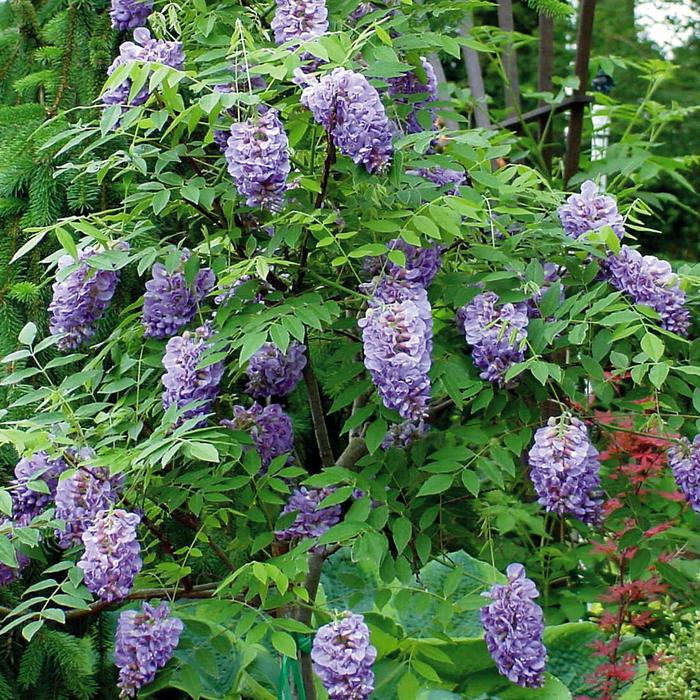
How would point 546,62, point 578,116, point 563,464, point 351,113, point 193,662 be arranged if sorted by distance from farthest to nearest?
point 546,62
point 578,116
point 193,662
point 563,464
point 351,113

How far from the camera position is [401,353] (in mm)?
1722

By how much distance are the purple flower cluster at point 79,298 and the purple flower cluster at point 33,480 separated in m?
0.22

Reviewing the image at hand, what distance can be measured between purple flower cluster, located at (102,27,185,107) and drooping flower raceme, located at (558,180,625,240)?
745 mm

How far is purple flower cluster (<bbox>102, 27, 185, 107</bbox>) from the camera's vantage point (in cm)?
183

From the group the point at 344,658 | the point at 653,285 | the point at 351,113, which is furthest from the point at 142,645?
the point at 653,285

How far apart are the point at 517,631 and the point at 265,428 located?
596mm

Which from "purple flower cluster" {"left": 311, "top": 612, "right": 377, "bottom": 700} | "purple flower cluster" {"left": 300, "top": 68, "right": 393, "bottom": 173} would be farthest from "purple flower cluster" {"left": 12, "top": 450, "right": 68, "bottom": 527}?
"purple flower cluster" {"left": 300, "top": 68, "right": 393, "bottom": 173}

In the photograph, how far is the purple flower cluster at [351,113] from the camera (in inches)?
65.6

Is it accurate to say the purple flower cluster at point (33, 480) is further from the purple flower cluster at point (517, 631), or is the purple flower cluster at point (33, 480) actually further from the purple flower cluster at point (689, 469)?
the purple flower cluster at point (689, 469)

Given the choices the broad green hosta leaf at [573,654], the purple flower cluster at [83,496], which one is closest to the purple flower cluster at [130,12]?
the purple flower cluster at [83,496]

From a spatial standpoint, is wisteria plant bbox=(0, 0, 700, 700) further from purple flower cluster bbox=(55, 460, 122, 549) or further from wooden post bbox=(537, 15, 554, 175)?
wooden post bbox=(537, 15, 554, 175)

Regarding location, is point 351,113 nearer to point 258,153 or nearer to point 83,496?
point 258,153

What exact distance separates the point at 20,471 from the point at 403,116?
95cm

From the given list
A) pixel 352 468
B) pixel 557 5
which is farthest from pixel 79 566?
pixel 557 5
